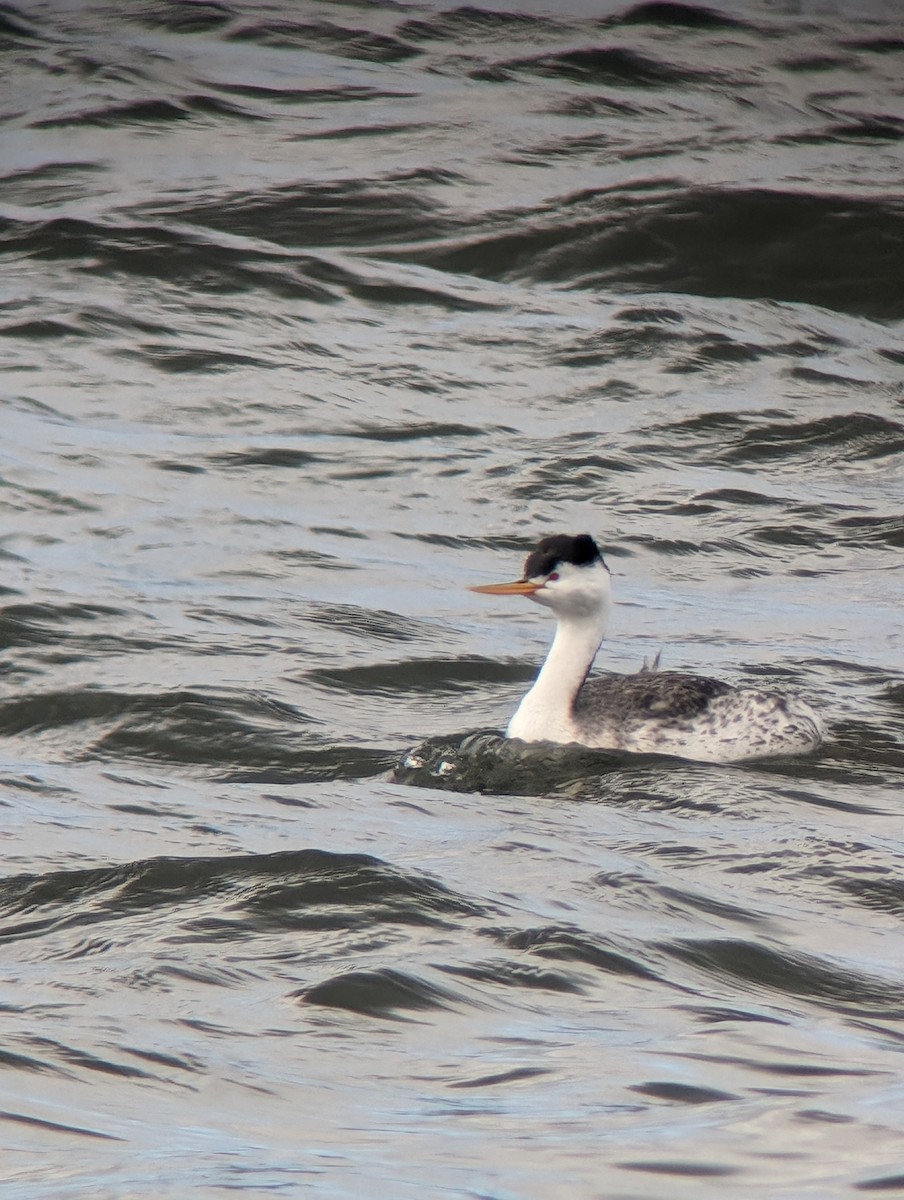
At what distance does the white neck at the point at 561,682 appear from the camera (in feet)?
29.9

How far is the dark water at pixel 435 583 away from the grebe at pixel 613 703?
0.14 metres

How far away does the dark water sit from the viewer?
15.7ft

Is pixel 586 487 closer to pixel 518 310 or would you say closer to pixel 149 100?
pixel 518 310

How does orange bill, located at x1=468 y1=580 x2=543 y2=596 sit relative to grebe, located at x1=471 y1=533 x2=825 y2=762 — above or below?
above

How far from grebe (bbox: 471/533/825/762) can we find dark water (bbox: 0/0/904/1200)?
0.14 meters

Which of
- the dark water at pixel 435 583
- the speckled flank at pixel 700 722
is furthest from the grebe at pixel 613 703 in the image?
the dark water at pixel 435 583

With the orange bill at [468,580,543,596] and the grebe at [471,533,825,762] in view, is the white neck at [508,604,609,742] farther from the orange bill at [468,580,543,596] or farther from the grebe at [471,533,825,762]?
the orange bill at [468,580,543,596]

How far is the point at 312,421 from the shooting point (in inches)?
616

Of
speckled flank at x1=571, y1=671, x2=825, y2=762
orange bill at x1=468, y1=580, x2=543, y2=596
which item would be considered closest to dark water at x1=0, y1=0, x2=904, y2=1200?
speckled flank at x1=571, y1=671, x2=825, y2=762

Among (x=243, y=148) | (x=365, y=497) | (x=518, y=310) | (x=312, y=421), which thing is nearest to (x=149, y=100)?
(x=243, y=148)

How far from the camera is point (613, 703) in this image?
30.3ft

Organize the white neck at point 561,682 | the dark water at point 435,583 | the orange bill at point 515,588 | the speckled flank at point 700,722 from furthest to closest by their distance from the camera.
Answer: the white neck at point 561,682
the orange bill at point 515,588
the speckled flank at point 700,722
the dark water at point 435,583

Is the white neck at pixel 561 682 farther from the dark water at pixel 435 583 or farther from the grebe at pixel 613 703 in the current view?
the dark water at pixel 435 583

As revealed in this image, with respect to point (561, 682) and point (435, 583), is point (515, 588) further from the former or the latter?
point (435, 583)
